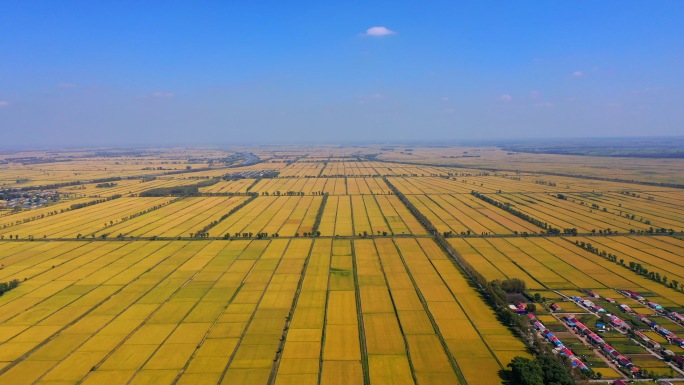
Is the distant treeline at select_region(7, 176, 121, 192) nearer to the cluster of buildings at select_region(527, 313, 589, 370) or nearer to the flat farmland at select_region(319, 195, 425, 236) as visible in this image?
the flat farmland at select_region(319, 195, 425, 236)

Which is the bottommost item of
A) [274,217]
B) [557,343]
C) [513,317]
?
[557,343]

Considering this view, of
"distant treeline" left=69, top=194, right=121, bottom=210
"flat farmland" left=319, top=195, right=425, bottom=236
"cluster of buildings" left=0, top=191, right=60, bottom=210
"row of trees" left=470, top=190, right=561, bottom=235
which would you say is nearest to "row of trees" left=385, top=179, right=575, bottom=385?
"flat farmland" left=319, top=195, right=425, bottom=236

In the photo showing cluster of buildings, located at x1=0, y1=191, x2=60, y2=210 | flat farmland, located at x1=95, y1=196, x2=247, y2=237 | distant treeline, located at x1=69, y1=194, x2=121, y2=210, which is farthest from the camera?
cluster of buildings, located at x1=0, y1=191, x2=60, y2=210

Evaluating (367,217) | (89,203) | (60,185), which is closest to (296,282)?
(367,217)

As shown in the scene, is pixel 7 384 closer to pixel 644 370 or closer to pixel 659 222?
pixel 644 370

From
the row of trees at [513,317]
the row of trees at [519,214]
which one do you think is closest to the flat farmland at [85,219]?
the row of trees at [513,317]

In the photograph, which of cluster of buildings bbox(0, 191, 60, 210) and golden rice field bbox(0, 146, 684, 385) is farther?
cluster of buildings bbox(0, 191, 60, 210)

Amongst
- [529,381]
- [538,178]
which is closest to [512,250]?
[529,381]

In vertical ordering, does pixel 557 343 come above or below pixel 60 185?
below

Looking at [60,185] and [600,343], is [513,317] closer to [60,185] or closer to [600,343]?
[600,343]
